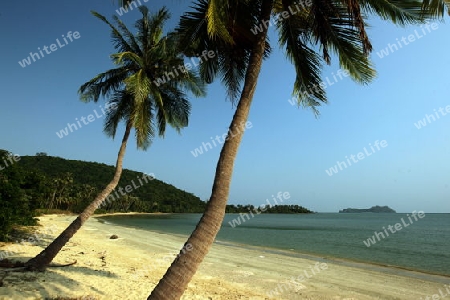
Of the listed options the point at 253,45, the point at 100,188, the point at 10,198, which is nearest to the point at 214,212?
the point at 253,45

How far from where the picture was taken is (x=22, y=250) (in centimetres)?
1345

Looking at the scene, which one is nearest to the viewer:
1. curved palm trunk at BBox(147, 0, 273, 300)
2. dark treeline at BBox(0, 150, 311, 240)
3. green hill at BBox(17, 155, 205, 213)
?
curved palm trunk at BBox(147, 0, 273, 300)

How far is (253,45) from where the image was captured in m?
6.04

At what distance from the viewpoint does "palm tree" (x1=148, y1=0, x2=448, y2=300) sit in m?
4.56

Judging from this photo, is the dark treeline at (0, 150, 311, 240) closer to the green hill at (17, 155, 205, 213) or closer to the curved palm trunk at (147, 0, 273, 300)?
the green hill at (17, 155, 205, 213)

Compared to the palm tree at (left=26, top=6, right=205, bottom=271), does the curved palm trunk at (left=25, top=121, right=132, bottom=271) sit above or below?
below

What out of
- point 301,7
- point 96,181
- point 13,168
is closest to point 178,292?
point 301,7

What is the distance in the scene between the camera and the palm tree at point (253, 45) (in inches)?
180

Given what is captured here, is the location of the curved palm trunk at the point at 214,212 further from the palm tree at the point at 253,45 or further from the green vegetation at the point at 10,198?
the green vegetation at the point at 10,198

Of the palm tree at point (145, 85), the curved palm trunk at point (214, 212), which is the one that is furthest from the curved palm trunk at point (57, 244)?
the curved palm trunk at point (214, 212)

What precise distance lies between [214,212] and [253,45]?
3252 millimetres

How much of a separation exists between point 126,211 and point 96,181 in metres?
18.8

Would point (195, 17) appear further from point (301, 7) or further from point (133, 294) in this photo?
point (133, 294)

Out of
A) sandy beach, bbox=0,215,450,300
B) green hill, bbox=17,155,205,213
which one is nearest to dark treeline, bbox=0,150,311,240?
green hill, bbox=17,155,205,213
